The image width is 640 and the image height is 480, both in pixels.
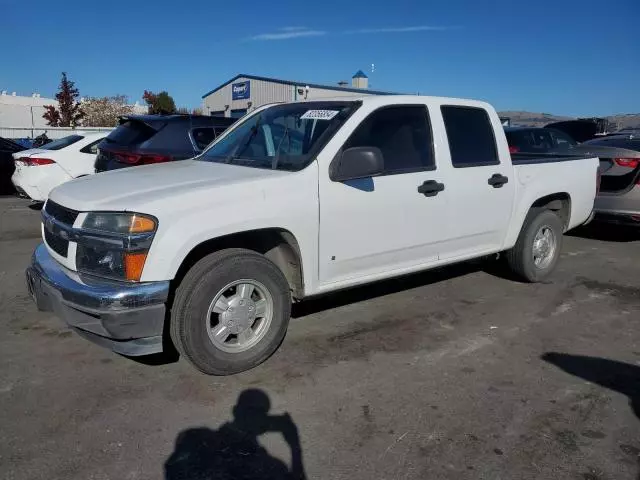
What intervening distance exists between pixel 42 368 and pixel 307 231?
206 centimetres

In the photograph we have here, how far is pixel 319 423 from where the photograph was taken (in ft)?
10.3

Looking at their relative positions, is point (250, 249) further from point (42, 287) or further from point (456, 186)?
point (456, 186)

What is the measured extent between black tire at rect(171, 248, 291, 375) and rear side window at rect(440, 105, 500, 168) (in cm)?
206

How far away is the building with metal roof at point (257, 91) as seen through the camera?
27828 mm

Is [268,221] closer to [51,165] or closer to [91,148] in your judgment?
[51,165]

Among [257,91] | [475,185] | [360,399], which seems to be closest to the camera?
[360,399]

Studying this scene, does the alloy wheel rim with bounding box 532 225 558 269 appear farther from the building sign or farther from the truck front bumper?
the building sign

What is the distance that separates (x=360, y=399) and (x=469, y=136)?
2.75m

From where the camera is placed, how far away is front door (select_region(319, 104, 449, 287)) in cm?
399

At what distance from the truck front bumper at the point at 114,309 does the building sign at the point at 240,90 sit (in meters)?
31.7

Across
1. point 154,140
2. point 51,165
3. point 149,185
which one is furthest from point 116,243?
point 51,165

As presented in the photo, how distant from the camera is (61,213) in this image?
12.1 ft

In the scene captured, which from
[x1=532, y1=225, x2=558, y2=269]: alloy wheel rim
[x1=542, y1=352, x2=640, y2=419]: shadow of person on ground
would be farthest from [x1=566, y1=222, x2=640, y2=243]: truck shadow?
[x1=542, y1=352, x2=640, y2=419]: shadow of person on ground

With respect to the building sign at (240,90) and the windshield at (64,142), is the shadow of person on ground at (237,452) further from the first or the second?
the building sign at (240,90)
